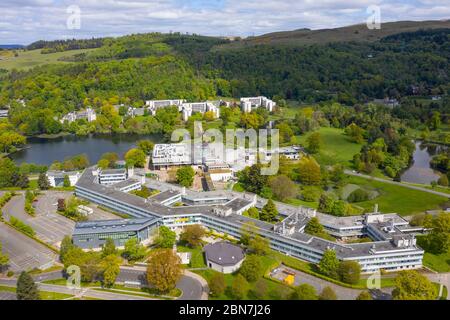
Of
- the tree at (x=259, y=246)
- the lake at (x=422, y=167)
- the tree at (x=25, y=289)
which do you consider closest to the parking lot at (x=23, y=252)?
the tree at (x=25, y=289)

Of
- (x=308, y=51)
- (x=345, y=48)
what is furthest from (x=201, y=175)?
(x=345, y=48)

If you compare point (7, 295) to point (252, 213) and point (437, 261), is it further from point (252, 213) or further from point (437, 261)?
point (437, 261)

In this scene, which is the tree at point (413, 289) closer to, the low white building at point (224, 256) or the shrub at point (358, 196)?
the low white building at point (224, 256)

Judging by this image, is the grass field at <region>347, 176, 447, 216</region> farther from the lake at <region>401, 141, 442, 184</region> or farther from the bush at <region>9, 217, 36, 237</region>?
the bush at <region>9, 217, 36, 237</region>

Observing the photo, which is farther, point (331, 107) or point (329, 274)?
point (331, 107)

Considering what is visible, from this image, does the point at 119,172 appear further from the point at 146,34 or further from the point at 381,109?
the point at 146,34

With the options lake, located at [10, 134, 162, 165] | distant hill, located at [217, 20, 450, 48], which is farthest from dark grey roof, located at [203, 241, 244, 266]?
distant hill, located at [217, 20, 450, 48]
